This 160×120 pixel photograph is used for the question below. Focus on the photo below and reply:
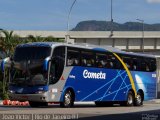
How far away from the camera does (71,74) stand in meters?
27.4

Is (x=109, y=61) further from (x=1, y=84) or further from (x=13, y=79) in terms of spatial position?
(x=1, y=84)

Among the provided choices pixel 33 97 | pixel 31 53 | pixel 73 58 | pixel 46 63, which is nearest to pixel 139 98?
pixel 73 58

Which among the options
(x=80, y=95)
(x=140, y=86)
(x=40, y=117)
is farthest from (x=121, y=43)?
(x=40, y=117)

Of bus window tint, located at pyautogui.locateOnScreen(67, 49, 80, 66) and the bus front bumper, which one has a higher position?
bus window tint, located at pyautogui.locateOnScreen(67, 49, 80, 66)

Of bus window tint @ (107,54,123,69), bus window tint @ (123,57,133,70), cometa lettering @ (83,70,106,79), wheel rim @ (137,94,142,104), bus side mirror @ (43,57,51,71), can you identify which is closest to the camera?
bus side mirror @ (43,57,51,71)

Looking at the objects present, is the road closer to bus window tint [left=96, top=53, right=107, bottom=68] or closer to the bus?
the bus

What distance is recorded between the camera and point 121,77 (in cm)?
3177

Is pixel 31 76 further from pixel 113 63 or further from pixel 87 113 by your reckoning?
pixel 113 63

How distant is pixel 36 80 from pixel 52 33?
50281 mm

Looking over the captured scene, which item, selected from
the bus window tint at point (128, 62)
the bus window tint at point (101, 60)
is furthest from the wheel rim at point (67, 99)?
the bus window tint at point (128, 62)

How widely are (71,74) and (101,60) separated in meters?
3.15

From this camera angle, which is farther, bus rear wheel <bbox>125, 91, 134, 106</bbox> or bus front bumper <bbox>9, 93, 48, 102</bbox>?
bus rear wheel <bbox>125, 91, 134, 106</bbox>

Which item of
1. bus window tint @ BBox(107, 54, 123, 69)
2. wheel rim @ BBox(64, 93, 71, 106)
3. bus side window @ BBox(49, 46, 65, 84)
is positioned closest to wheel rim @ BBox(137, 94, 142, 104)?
bus window tint @ BBox(107, 54, 123, 69)

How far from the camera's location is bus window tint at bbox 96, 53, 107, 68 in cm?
2967
